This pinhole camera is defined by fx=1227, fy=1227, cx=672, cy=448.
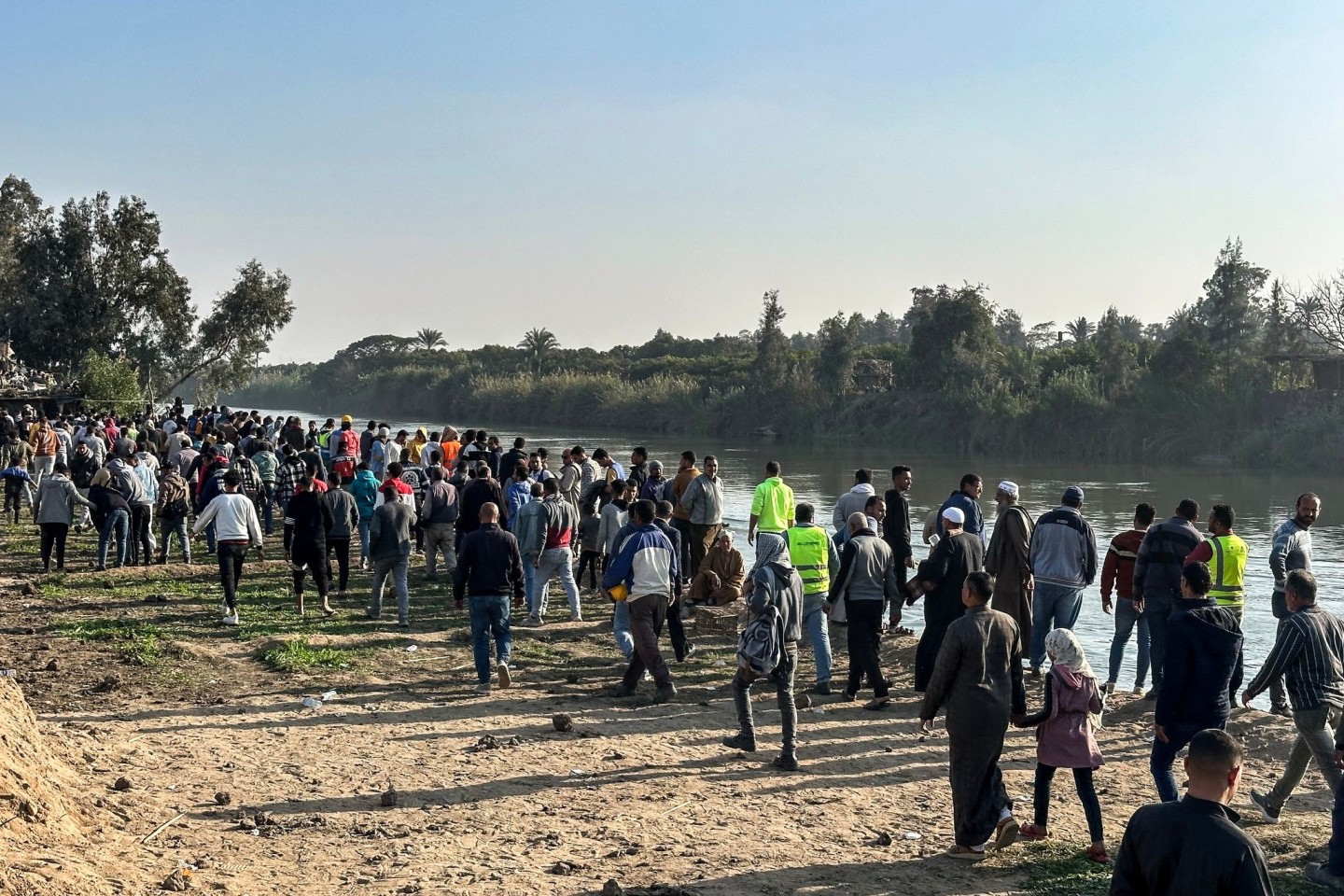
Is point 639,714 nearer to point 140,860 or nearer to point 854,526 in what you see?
point 854,526

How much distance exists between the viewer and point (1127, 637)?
10.7m

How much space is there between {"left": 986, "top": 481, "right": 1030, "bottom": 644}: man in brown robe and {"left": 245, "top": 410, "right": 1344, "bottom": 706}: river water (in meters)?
2.20

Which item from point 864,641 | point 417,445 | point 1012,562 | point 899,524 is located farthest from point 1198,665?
point 417,445

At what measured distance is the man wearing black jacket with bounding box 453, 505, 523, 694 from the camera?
398 inches

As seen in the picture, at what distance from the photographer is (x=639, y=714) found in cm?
978

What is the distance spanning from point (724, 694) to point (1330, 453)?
42.6m

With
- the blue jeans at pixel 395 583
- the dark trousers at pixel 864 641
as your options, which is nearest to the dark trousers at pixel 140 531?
the blue jeans at pixel 395 583

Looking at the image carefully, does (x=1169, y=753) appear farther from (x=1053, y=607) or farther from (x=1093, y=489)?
(x=1093, y=489)

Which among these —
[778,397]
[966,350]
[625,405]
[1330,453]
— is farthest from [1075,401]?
[625,405]

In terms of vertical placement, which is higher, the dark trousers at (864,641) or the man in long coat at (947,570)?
the man in long coat at (947,570)

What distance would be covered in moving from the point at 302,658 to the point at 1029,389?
50941 mm

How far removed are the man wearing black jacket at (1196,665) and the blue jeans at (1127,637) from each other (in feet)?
11.9

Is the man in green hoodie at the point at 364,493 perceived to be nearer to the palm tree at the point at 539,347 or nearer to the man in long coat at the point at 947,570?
the man in long coat at the point at 947,570

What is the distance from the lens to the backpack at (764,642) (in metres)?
8.09
